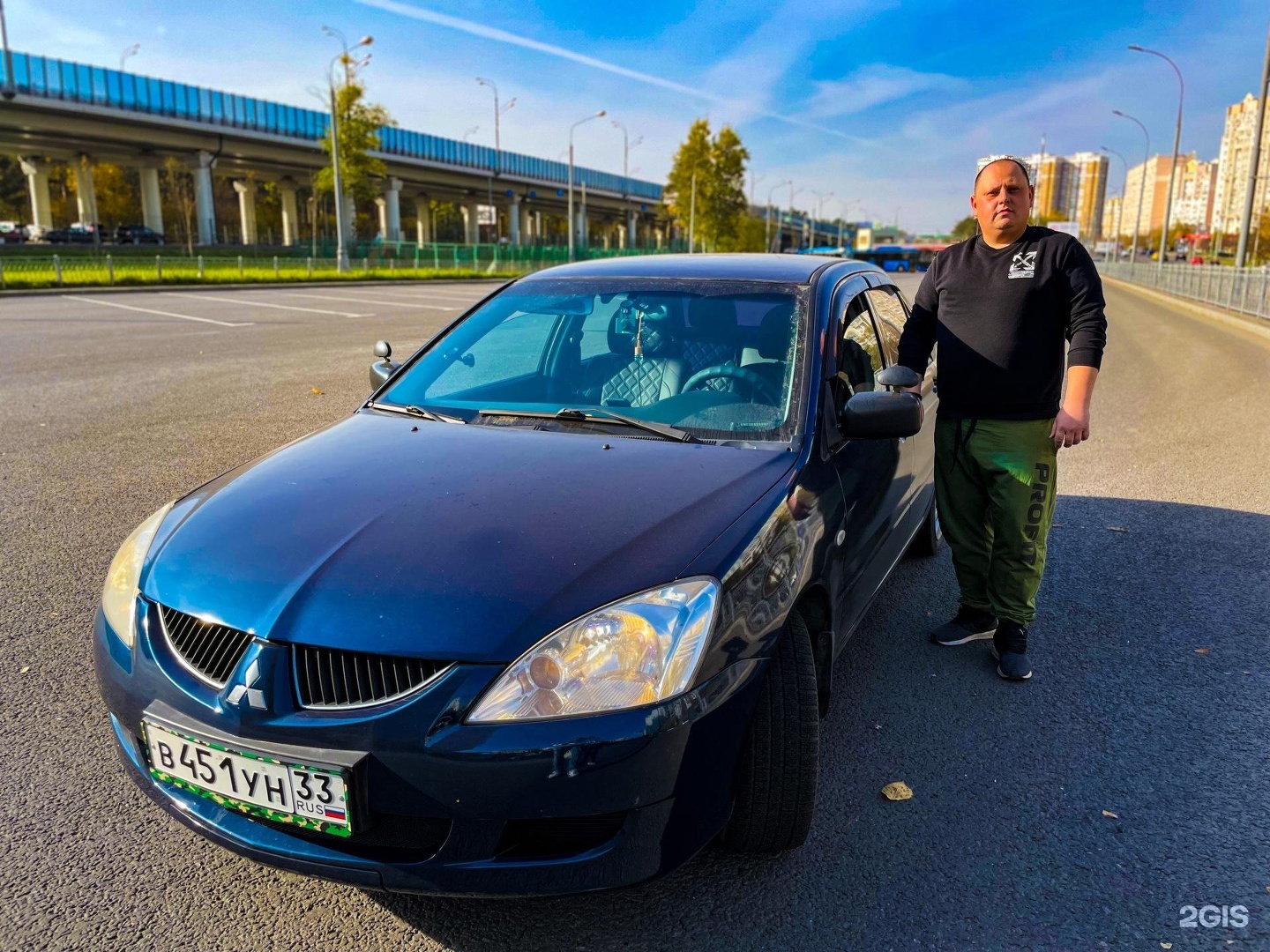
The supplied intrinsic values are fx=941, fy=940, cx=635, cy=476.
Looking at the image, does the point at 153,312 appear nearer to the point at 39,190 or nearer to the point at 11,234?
the point at 11,234

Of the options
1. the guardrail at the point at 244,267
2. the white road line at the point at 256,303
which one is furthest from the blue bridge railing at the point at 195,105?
the white road line at the point at 256,303

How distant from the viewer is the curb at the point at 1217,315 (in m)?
19.6

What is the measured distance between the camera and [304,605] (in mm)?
2002

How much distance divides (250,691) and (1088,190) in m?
183

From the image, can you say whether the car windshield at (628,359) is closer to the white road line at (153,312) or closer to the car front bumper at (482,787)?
the car front bumper at (482,787)

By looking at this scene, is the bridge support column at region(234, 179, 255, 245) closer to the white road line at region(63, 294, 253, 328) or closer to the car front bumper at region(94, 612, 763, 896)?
the white road line at region(63, 294, 253, 328)

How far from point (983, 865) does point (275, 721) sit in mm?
1784

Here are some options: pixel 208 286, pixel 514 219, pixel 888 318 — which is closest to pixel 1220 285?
pixel 888 318

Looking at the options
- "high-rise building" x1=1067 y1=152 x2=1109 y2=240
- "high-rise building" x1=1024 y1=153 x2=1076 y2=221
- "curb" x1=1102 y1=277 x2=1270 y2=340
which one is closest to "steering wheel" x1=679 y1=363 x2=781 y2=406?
"curb" x1=1102 y1=277 x2=1270 y2=340

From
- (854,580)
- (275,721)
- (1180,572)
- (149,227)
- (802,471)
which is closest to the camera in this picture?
(275,721)

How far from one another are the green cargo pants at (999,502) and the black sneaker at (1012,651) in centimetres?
4

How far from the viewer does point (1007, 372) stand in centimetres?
349

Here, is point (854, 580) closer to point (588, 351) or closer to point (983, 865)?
point (983, 865)

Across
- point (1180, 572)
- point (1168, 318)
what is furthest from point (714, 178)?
point (1180, 572)
